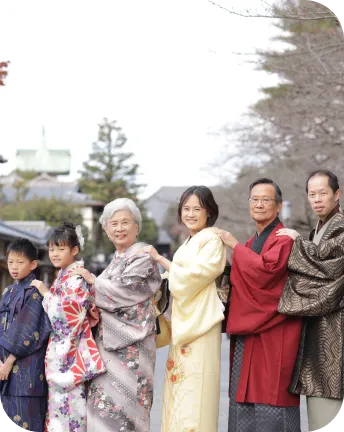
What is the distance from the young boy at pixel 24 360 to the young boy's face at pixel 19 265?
125 mm

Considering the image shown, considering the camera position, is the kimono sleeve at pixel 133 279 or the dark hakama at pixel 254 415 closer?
the dark hakama at pixel 254 415

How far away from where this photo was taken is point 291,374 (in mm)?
4496

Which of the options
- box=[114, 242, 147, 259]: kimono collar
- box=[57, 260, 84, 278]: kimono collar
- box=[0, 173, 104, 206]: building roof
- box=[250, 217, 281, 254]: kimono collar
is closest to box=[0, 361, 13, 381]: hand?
box=[57, 260, 84, 278]: kimono collar

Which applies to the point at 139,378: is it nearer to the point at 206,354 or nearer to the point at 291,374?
the point at 206,354

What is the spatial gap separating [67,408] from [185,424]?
0.75 meters

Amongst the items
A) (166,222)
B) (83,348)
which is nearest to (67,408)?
(83,348)

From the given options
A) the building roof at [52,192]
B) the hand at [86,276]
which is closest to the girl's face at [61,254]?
the hand at [86,276]

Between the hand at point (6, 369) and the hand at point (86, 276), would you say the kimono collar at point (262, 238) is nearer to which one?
the hand at point (86, 276)

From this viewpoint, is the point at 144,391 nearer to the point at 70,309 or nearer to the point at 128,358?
the point at 128,358

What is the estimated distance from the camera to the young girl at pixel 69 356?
15.3 feet

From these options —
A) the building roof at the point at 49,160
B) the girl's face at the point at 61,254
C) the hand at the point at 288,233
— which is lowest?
the girl's face at the point at 61,254

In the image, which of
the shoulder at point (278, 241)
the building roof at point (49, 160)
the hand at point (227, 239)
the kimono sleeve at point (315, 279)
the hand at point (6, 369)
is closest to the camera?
the kimono sleeve at point (315, 279)

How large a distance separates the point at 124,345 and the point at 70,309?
0.41 m

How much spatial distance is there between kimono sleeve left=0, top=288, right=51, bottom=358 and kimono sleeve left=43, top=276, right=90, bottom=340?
8cm
